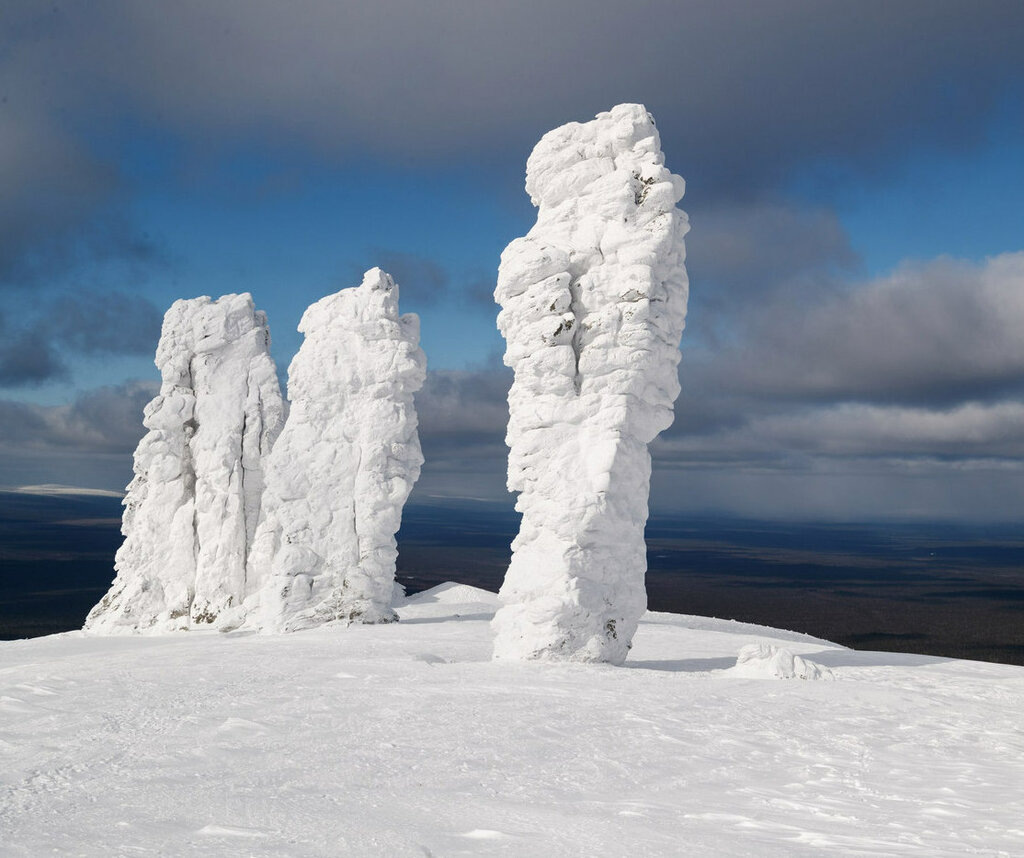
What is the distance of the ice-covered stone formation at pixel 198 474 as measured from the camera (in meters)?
26.0

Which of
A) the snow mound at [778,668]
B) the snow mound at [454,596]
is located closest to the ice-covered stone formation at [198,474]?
the snow mound at [454,596]

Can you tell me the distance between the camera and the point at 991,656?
113 ft

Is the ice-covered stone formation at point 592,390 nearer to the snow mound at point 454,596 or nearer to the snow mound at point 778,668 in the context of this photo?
the snow mound at point 778,668

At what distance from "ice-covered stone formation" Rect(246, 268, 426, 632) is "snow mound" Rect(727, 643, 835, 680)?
10863 mm

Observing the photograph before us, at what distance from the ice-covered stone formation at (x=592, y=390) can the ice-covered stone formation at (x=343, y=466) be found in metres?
7.70

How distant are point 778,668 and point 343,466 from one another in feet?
43.0

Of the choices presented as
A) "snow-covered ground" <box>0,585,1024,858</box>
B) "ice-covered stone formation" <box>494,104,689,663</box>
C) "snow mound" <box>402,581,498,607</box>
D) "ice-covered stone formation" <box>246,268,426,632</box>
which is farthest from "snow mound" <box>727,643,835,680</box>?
"snow mound" <box>402,581,498,607</box>

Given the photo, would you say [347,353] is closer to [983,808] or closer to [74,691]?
[74,691]

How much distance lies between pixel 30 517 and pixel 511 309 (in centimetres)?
19411

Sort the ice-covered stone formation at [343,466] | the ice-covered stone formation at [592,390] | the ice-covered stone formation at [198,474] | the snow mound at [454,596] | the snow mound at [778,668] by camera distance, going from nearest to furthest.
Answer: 1. the snow mound at [778,668]
2. the ice-covered stone formation at [592,390]
3. the ice-covered stone formation at [343,466]
4. the ice-covered stone formation at [198,474]
5. the snow mound at [454,596]

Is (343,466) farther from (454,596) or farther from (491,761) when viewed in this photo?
(491,761)

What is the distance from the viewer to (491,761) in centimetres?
819

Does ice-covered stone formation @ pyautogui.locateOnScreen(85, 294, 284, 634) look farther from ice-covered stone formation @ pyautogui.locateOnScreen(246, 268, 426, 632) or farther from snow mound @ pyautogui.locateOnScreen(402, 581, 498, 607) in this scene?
snow mound @ pyautogui.locateOnScreen(402, 581, 498, 607)

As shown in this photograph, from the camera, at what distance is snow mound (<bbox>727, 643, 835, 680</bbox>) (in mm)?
14305
